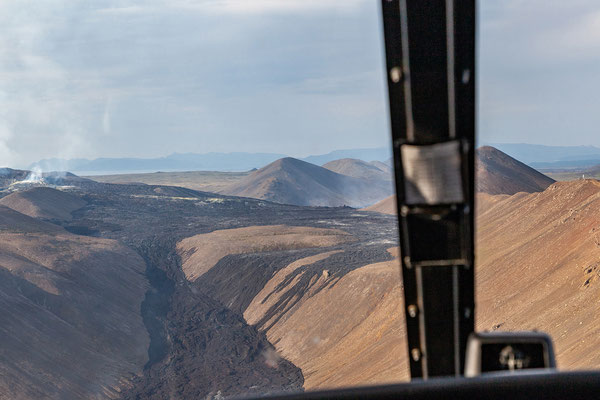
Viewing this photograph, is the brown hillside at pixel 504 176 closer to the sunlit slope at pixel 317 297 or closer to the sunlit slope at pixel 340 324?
the sunlit slope at pixel 317 297

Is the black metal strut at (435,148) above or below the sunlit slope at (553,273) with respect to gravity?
above

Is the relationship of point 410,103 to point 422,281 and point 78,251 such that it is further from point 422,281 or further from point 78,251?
point 78,251

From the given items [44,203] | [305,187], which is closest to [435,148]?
[44,203]

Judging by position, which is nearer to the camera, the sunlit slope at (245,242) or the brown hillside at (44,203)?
the sunlit slope at (245,242)

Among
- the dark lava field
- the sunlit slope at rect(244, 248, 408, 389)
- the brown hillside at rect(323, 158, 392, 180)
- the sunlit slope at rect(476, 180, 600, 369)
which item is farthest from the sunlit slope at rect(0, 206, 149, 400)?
the brown hillside at rect(323, 158, 392, 180)

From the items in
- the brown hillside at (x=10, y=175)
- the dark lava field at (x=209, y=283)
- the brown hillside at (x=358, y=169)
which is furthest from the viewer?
the brown hillside at (x=358, y=169)

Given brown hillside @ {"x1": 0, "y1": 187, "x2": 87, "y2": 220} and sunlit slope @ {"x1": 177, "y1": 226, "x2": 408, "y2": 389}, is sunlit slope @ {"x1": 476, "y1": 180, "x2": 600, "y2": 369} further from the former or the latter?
brown hillside @ {"x1": 0, "y1": 187, "x2": 87, "y2": 220}

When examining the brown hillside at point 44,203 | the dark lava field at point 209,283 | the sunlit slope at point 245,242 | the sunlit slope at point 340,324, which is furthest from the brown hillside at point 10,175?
the sunlit slope at point 340,324
